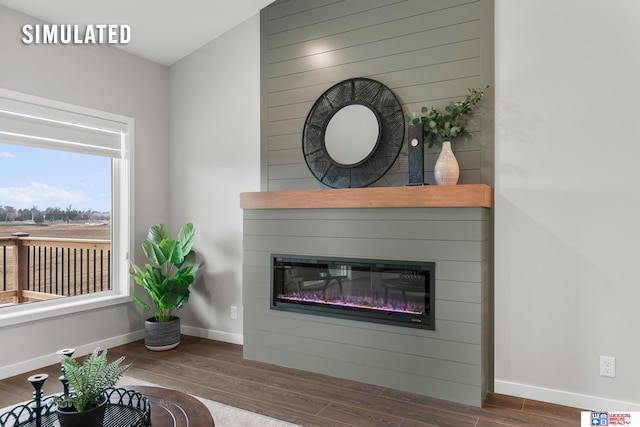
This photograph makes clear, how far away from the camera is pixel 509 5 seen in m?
2.87

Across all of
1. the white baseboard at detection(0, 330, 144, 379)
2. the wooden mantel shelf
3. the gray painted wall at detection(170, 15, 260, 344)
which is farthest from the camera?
the gray painted wall at detection(170, 15, 260, 344)

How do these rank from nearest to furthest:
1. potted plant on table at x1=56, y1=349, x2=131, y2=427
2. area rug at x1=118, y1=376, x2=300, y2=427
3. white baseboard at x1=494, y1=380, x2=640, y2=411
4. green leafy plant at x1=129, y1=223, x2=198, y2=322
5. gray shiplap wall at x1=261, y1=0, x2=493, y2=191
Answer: potted plant on table at x1=56, y1=349, x2=131, y2=427 → area rug at x1=118, y1=376, x2=300, y2=427 → white baseboard at x1=494, y1=380, x2=640, y2=411 → gray shiplap wall at x1=261, y1=0, x2=493, y2=191 → green leafy plant at x1=129, y1=223, x2=198, y2=322

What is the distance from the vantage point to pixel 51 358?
134 inches

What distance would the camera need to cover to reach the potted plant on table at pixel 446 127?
2.86 metres

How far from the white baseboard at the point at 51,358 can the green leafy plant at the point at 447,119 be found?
320 centimetres

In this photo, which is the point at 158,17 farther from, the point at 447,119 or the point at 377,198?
the point at 447,119

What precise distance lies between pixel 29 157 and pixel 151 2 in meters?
1.57

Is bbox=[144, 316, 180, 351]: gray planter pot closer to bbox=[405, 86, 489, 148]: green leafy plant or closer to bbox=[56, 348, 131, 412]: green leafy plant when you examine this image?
bbox=[56, 348, 131, 412]: green leafy plant

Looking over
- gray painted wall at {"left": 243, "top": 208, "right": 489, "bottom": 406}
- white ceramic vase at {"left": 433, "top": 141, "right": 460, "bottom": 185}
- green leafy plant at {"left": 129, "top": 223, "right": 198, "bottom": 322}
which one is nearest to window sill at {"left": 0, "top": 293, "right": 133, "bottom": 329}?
green leafy plant at {"left": 129, "top": 223, "right": 198, "bottom": 322}

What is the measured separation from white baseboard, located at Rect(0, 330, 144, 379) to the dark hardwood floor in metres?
0.06

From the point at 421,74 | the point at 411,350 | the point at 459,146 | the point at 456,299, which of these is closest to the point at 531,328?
the point at 456,299

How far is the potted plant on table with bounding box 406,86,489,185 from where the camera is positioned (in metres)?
2.86

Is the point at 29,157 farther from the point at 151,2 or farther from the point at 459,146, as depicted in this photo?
the point at 459,146

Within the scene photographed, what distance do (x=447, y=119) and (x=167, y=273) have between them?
9.00 feet
